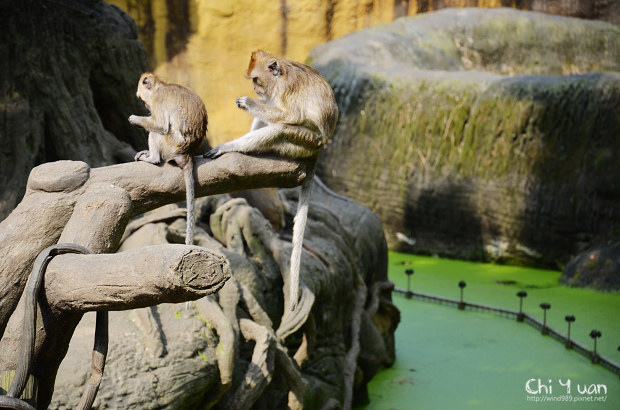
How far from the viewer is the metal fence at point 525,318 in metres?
5.91

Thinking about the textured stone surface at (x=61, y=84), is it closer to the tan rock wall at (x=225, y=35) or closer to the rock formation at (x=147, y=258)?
the rock formation at (x=147, y=258)

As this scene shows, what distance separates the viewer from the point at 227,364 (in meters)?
3.46

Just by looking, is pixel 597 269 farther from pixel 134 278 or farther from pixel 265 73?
pixel 134 278

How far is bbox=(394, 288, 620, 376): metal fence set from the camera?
5.91 meters

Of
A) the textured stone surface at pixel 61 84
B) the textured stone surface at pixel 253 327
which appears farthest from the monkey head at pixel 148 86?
the textured stone surface at pixel 61 84

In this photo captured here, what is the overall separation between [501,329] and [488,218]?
2602mm

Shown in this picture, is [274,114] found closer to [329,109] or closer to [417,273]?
[329,109]

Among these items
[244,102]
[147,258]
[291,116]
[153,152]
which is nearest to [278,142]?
[291,116]

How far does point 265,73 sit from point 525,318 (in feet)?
14.8

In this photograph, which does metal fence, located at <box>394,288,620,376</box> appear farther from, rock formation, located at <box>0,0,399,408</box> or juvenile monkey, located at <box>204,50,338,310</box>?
juvenile monkey, located at <box>204,50,338,310</box>

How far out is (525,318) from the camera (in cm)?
703

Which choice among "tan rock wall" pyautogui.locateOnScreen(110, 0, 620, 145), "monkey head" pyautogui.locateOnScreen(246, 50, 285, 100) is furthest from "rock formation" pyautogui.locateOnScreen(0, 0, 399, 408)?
"tan rock wall" pyautogui.locateOnScreen(110, 0, 620, 145)

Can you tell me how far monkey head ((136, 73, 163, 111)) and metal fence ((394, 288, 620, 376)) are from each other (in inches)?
161

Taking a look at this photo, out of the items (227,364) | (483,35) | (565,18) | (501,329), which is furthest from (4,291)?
(565,18)
